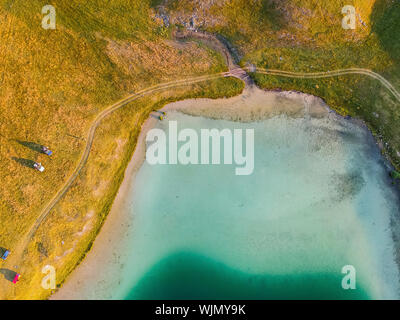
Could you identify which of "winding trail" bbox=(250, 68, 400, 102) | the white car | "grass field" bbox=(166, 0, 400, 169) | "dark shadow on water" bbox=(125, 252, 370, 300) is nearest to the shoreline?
"grass field" bbox=(166, 0, 400, 169)

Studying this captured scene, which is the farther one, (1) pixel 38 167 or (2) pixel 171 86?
(2) pixel 171 86

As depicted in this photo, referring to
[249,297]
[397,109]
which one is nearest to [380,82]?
[397,109]

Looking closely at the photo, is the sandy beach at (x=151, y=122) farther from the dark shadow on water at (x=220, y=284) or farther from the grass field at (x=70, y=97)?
the dark shadow on water at (x=220, y=284)

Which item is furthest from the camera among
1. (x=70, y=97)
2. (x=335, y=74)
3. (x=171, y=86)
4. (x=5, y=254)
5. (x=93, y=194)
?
(x=335, y=74)

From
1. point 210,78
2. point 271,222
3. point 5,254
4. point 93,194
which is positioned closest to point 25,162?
point 93,194

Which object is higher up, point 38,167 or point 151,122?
point 151,122

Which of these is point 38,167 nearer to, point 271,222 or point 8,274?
point 8,274

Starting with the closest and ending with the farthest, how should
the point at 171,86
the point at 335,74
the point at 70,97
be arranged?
the point at 70,97
the point at 171,86
the point at 335,74

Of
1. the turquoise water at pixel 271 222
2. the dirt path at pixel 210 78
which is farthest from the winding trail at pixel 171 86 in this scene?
the turquoise water at pixel 271 222
